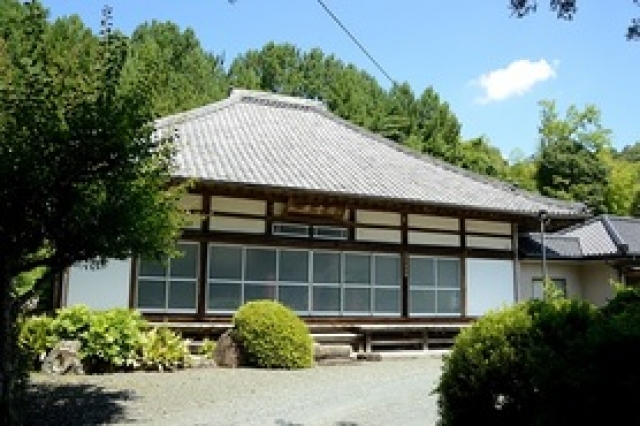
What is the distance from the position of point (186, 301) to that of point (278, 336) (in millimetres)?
3019

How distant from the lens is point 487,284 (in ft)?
57.5

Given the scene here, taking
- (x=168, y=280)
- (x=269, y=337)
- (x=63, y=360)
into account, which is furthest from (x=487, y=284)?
(x=63, y=360)

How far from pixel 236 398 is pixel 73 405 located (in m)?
2.23

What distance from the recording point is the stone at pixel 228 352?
1213 cm

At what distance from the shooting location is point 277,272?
1502 centimetres

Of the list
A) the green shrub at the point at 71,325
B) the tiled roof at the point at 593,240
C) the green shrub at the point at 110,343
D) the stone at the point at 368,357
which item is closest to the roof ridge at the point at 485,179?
the tiled roof at the point at 593,240

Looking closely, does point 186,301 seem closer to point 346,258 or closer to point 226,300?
point 226,300

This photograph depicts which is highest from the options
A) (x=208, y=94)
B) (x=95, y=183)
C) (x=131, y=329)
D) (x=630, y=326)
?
(x=208, y=94)

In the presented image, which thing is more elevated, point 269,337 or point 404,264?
point 404,264

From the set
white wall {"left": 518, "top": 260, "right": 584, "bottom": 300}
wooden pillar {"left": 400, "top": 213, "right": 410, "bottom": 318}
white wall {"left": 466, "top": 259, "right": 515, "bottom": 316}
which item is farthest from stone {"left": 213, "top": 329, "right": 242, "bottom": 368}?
white wall {"left": 518, "top": 260, "right": 584, "bottom": 300}

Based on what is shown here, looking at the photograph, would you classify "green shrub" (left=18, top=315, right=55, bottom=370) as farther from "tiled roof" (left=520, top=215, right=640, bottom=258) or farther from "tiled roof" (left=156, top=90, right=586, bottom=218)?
"tiled roof" (left=520, top=215, right=640, bottom=258)

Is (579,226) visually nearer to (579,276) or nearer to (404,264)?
(579,276)

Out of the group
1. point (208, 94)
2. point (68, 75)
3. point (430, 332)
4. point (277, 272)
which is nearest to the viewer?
point (68, 75)

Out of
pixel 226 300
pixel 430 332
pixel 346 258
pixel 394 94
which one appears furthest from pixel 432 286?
pixel 394 94
